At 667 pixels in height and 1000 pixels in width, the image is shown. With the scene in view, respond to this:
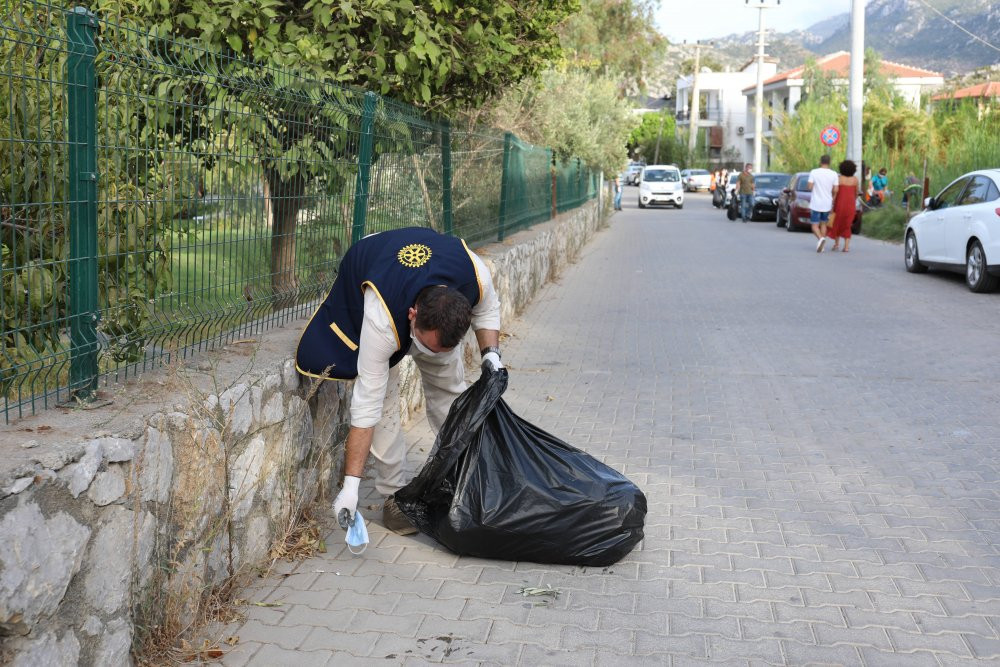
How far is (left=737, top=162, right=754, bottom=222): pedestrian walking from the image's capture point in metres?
30.5

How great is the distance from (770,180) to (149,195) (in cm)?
3096

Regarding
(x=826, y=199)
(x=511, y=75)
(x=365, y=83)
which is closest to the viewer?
(x=365, y=83)

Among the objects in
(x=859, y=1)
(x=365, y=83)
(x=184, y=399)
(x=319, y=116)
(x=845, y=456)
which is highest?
(x=859, y=1)

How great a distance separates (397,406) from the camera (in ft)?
15.5

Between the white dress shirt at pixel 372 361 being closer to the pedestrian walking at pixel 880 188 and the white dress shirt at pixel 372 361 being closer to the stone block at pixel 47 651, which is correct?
the stone block at pixel 47 651

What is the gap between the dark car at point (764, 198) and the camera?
3089 cm

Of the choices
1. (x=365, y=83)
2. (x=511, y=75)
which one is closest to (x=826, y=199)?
(x=511, y=75)

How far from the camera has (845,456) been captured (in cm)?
594

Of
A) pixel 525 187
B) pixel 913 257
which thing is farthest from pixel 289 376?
pixel 913 257

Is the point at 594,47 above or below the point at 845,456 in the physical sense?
above

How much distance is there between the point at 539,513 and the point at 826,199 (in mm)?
17282

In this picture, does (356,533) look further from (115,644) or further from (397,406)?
(115,644)

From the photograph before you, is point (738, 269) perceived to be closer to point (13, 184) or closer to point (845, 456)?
point (845, 456)

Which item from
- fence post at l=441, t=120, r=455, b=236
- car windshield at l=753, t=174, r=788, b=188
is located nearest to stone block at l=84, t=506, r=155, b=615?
fence post at l=441, t=120, r=455, b=236
